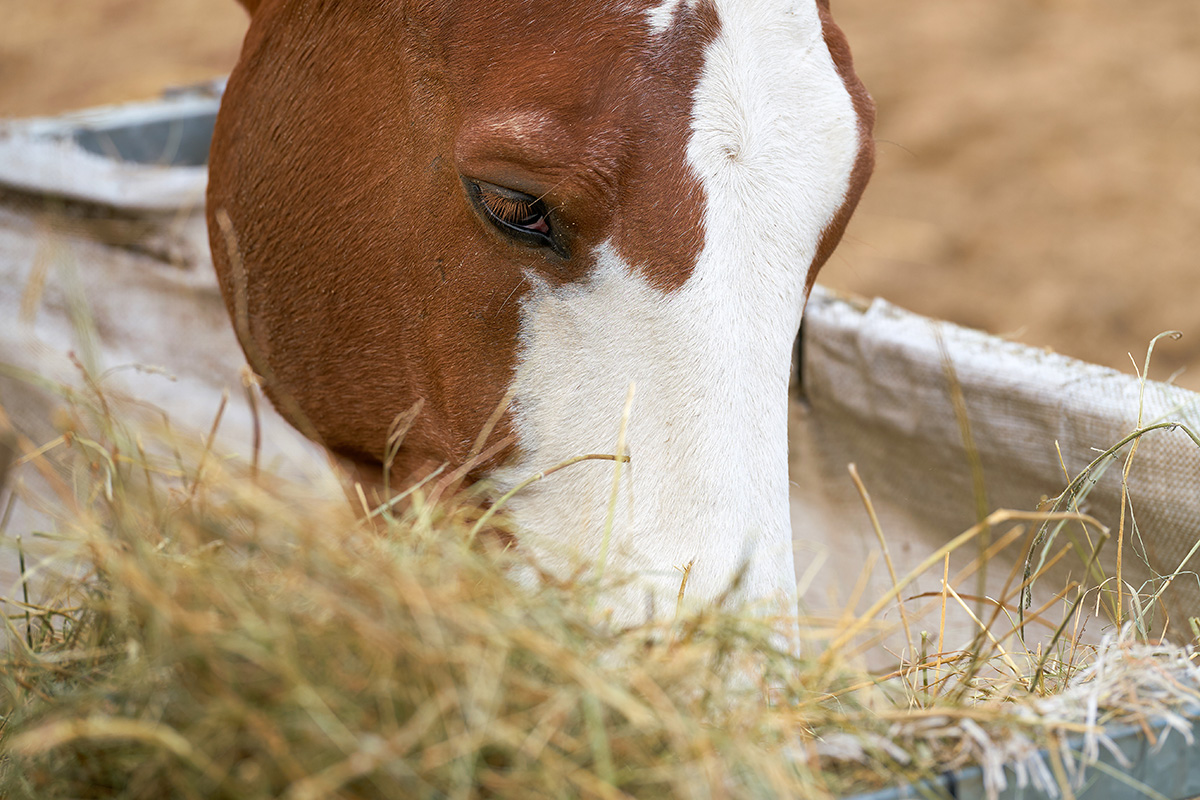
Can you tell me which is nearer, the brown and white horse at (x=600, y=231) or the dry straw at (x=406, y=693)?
the dry straw at (x=406, y=693)

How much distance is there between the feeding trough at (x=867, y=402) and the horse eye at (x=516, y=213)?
0.33 m

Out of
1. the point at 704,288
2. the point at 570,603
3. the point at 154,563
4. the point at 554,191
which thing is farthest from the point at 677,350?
the point at 154,563

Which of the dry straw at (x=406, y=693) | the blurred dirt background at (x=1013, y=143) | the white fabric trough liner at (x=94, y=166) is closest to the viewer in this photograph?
the dry straw at (x=406, y=693)

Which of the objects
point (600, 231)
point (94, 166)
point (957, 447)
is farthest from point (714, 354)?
point (94, 166)

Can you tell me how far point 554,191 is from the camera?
82 cm

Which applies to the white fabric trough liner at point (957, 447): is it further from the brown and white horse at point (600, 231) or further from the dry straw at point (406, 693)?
the dry straw at point (406, 693)

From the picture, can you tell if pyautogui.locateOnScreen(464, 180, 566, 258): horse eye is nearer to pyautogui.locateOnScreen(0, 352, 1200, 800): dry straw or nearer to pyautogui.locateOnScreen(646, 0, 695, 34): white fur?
pyautogui.locateOnScreen(646, 0, 695, 34): white fur

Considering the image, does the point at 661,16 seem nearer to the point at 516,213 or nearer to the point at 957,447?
the point at 516,213

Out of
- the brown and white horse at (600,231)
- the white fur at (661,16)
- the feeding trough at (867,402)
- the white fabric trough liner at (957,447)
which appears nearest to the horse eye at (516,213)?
the brown and white horse at (600,231)

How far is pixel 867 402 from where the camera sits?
149 centimetres

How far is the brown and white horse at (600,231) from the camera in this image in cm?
79

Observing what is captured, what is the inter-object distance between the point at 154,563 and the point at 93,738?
81mm

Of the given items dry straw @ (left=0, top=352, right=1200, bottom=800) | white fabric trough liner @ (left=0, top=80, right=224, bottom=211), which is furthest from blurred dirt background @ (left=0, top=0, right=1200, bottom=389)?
dry straw @ (left=0, top=352, right=1200, bottom=800)

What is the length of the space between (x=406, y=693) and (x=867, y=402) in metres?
1.16
